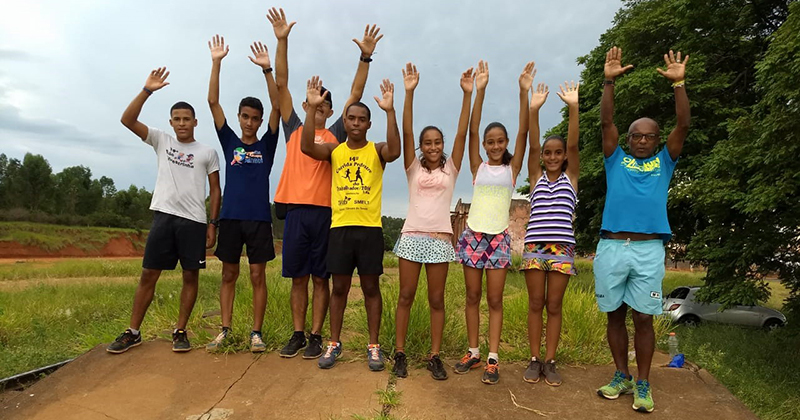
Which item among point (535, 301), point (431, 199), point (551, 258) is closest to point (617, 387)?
point (535, 301)

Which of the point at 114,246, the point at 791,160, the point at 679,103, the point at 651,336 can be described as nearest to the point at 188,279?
the point at 651,336

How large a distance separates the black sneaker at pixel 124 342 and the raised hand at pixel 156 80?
2170 mm

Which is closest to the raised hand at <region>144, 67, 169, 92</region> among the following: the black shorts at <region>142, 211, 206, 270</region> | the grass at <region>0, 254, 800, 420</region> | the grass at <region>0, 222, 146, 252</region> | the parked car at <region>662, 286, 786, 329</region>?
the black shorts at <region>142, 211, 206, 270</region>

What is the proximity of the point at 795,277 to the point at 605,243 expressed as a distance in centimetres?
717

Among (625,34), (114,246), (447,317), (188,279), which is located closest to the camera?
(188,279)

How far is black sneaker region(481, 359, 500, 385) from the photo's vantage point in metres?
3.37

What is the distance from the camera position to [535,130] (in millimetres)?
3625

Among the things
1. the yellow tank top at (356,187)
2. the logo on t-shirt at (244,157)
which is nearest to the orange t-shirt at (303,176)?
the yellow tank top at (356,187)

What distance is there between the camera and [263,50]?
13.9 feet

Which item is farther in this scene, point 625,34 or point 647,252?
point 625,34

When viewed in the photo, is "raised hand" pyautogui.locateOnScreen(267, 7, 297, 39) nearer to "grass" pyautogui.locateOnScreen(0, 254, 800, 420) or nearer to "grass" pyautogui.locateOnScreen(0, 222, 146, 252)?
"grass" pyautogui.locateOnScreen(0, 254, 800, 420)

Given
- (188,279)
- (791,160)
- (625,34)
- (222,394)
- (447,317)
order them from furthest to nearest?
1. (625,34)
2. (791,160)
3. (447,317)
4. (188,279)
5. (222,394)

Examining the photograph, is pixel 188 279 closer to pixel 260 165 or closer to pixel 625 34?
pixel 260 165

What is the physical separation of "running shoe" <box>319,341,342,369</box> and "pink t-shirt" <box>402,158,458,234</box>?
1.11 meters
